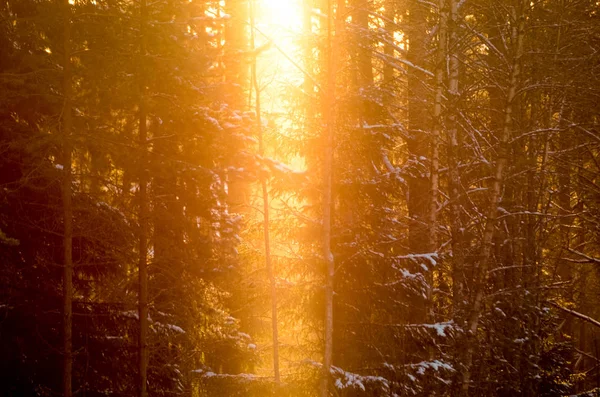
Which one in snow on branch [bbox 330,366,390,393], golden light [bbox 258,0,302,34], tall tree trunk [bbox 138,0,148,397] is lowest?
snow on branch [bbox 330,366,390,393]

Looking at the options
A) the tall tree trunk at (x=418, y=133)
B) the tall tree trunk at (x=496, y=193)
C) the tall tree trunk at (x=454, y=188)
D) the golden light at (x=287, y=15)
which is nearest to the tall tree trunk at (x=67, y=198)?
the golden light at (x=287, y=15)

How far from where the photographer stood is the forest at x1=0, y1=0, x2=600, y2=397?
7.45 metres

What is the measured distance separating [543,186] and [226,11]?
29.0 feet

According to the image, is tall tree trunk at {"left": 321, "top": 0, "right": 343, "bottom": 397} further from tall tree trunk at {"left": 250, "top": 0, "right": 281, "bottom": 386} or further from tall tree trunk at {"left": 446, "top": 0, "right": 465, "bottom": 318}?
tall tree trunk at {"left": 446, "top": 0, "right": 465, "bottom": 318}

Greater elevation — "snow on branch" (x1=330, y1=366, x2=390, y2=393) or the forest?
the forest

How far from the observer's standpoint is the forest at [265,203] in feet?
24.5

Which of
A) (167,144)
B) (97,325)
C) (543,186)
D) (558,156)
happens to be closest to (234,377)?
(97,325)

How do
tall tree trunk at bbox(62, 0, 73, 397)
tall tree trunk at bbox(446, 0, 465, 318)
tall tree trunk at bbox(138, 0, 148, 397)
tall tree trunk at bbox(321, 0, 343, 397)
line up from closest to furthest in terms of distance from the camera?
tall tree trunk at bbox(62, 0, 73, 397) → tall tree trunk at bbox(138, 0, 148, 397) → tall tree trunk at bbox(321, 0, 343, 397) → tall tree trunk at bbox(446, 0, 465, 318)

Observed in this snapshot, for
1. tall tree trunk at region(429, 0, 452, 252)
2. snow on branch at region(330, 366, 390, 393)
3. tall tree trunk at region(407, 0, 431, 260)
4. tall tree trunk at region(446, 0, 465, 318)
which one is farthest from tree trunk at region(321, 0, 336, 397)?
tall tree trunk at region(429, 0, 452, 252)

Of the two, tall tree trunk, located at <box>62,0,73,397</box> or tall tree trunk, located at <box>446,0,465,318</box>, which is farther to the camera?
tall tree trunk, located at <box>446,0,465,318</box>

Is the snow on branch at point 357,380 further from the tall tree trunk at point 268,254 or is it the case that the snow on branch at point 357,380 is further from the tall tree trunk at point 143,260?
the tall tree trunk at point 143,260

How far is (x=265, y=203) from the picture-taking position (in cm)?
1003

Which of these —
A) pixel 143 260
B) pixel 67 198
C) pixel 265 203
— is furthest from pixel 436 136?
pixel 67 198

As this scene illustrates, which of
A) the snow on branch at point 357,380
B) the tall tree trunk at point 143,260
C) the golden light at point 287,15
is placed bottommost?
the snow on branch at point 357,380
